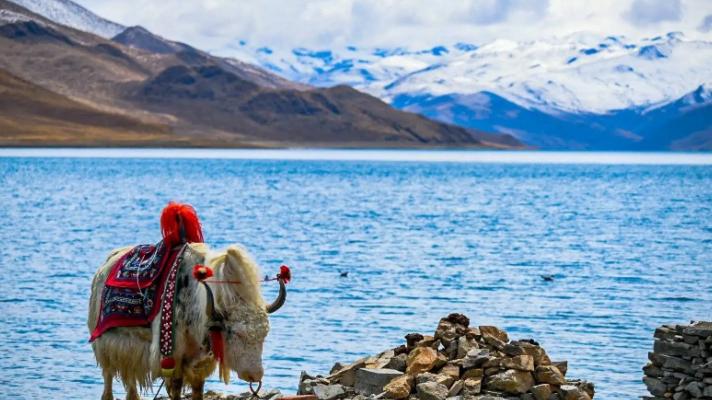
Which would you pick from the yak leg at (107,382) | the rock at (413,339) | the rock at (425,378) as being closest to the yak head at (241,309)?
the yak leg at (107,382)

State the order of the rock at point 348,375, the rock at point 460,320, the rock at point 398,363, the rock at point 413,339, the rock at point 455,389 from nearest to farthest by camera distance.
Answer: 1. the rock at point 455,389
2. the rock at point 398,363
3. the rock at point 348,375
4. the rock at point 413,339
5. the rock at point 460,320

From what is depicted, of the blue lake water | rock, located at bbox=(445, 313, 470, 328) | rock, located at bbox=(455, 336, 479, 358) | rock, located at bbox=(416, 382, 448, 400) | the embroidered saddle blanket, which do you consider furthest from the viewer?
the blue lake water

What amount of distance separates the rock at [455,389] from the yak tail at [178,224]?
2609mm

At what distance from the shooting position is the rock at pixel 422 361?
1029 cm

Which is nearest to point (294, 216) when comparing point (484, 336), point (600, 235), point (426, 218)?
point (426, 218)

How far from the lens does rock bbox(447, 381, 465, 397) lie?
32.4 feet

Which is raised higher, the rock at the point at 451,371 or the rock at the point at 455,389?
the rock at the point at 451,371

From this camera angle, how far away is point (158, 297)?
843cm

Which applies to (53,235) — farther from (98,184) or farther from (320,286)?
(98,184)

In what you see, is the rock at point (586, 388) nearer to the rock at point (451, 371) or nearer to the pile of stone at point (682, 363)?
the pile of stone at point (682, 363)

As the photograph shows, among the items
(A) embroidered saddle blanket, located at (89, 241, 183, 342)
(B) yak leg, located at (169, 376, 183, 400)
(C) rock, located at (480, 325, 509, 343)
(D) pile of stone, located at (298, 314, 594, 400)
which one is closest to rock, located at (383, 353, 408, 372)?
(D) pile of stone, located at (298, 314, 594, 400)

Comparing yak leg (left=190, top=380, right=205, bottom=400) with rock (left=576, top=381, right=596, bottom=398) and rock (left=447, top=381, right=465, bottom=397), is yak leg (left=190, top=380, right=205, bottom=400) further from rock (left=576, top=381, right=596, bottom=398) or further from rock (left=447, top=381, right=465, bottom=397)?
rock (left=576, top=381, right=596, bottom=398)

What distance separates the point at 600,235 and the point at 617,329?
77.7 ft

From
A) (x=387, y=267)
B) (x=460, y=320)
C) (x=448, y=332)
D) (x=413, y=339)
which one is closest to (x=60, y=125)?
(x=387, y=267)
